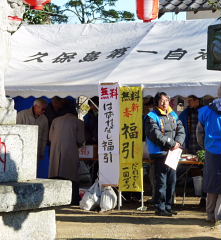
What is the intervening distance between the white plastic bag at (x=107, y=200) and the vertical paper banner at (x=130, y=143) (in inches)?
9.6

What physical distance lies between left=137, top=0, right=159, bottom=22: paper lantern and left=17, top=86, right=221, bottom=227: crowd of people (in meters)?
1.89

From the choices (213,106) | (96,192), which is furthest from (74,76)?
(213,106)

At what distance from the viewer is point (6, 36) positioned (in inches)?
232

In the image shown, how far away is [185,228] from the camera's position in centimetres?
888

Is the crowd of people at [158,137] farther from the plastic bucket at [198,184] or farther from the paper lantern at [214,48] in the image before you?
the paper lantern at [214,48]

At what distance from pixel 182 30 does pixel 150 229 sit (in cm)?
420

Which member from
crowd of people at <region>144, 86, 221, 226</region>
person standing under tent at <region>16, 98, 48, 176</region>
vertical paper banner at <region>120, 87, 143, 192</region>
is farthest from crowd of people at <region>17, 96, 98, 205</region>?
crowd of people at <region>144, 86, 221, 226</region>

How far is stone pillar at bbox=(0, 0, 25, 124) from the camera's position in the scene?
19.2 ft

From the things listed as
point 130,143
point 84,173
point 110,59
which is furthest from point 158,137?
point 84,173

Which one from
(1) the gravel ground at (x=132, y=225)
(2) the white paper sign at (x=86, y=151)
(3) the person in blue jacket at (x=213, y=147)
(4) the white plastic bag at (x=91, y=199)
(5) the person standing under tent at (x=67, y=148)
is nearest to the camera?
(1) the gravel ground at (x=132, y=225)

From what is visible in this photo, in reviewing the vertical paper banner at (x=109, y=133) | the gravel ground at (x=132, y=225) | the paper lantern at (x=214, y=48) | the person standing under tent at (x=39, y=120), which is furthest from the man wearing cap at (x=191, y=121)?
the paper lantern at (x=214, y=48)

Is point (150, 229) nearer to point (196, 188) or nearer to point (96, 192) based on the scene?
point (96, 192)

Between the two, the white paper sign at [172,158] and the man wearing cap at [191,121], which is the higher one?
the man wearing cap at [191,121]

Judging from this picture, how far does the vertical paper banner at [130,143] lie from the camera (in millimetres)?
10227
